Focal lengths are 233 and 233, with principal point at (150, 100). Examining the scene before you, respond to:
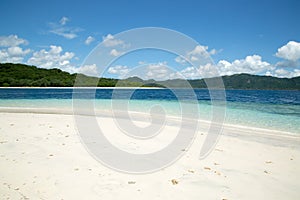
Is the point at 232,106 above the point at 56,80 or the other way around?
the other way around

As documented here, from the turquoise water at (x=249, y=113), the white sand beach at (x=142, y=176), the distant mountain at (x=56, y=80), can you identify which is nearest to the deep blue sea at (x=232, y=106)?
the turquoise water at (x=249, y=113)

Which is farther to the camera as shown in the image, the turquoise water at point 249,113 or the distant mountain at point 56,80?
the distant mountain at point 56,80

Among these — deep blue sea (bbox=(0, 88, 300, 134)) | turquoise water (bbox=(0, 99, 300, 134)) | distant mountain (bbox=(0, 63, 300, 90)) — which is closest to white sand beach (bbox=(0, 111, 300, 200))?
turquoise water (bbox=(0, 99, 300, 134))

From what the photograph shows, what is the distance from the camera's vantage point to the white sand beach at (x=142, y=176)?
365cm

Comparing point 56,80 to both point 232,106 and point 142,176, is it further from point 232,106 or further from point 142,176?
point 142,176

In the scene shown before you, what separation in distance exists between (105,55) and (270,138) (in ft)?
22.7

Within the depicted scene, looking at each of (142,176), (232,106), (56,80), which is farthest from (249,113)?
(56,80)

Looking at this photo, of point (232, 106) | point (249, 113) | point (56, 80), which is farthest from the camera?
point (56, 80)

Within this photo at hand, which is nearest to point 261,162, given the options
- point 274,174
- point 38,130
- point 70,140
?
point 274,174

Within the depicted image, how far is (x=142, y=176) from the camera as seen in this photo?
4.38 metres

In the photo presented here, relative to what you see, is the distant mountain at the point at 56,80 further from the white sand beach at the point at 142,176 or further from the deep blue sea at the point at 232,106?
the white sand beach at the point at 142,176

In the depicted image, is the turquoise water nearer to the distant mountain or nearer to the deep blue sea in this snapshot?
the deep blue sea

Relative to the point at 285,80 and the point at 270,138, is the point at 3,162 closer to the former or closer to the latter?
the point at 270,138

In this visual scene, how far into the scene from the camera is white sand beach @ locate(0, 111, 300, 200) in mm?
3652
